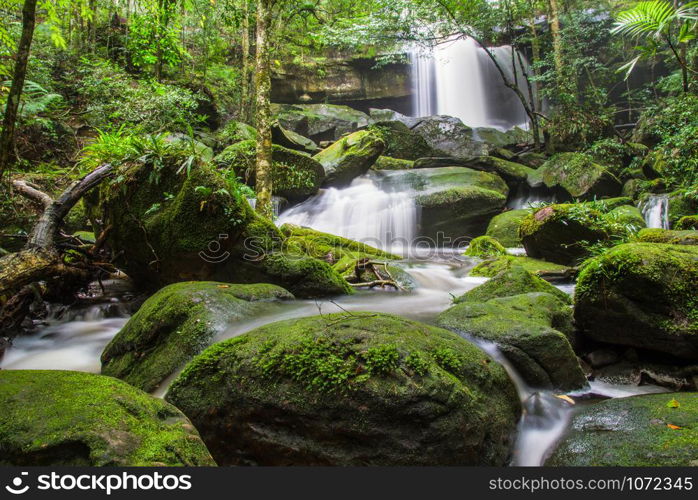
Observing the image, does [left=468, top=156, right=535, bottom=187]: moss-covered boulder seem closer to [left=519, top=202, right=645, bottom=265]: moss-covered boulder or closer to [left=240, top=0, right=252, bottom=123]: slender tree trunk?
[left=519, top=202, right=645, bottom=265]: moss-covered boulder

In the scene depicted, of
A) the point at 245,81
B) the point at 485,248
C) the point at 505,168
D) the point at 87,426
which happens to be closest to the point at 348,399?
the point at 87,426

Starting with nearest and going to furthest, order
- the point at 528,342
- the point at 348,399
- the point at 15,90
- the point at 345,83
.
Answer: the point at 348,399 → the point at 15,90 → the point at 528,342 → the point at 345,83

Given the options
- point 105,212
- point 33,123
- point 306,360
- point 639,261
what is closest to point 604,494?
point 306,360

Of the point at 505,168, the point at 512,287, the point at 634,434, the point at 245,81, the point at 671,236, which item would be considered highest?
the point at 245,81

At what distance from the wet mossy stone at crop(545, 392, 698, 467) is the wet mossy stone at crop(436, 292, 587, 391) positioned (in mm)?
315

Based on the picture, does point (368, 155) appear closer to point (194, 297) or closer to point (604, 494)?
point (194, 297)

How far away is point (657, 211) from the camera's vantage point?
9312 millimetres

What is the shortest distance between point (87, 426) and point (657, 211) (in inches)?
457

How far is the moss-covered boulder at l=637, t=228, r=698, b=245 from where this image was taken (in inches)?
220

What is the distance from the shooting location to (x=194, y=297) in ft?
12.7

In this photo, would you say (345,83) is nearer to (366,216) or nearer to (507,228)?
(366,216)

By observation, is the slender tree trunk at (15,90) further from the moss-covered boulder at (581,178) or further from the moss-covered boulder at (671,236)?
the moss-covered boulder at (581,178)

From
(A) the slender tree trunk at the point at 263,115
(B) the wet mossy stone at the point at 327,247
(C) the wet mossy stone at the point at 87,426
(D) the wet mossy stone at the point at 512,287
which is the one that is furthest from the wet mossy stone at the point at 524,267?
(C) the wet mossy stone at the point at 87,426

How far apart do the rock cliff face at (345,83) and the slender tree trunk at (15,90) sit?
18934mm
